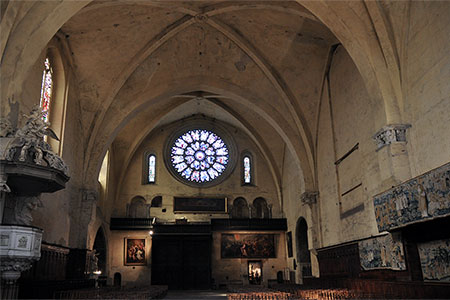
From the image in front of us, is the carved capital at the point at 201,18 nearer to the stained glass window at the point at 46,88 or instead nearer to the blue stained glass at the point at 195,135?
the stained glass window at the point at 46,88

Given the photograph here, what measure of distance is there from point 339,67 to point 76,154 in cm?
1067

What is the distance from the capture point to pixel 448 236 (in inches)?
355

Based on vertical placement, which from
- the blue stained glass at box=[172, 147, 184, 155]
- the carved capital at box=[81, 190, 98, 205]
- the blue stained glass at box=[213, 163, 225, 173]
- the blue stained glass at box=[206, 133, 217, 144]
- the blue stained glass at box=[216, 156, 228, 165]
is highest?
the blue stained glass at box=[206, 133, 217, 144]

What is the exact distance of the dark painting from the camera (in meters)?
24.1

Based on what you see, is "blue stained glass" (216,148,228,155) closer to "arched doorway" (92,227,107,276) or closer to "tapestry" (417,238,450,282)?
"arched doorway" (92,227,107,276)

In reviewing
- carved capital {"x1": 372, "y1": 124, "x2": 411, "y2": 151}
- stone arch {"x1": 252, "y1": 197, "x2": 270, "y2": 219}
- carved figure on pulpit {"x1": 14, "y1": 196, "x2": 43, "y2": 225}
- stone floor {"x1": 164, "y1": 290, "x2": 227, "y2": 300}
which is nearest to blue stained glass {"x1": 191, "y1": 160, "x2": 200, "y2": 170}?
stone arch {"x1": 252, "y1": 197, "x2": 270, "y2": 219}

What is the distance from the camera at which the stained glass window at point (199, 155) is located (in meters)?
25.3

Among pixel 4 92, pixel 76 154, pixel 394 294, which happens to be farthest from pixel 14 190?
pixel 394 294

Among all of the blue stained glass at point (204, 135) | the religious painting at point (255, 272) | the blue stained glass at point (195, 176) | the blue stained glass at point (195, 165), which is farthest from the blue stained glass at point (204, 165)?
the religious painting at point (255, 272)

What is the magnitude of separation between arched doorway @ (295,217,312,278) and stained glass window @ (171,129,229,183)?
6.31m

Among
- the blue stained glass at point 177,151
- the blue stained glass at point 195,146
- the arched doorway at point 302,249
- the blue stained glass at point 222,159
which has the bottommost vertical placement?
the arched doorway at point 302,249

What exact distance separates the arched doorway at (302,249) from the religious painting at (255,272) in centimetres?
339

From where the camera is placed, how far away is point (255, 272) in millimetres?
23750

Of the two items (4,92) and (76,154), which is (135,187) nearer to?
(76,154)
